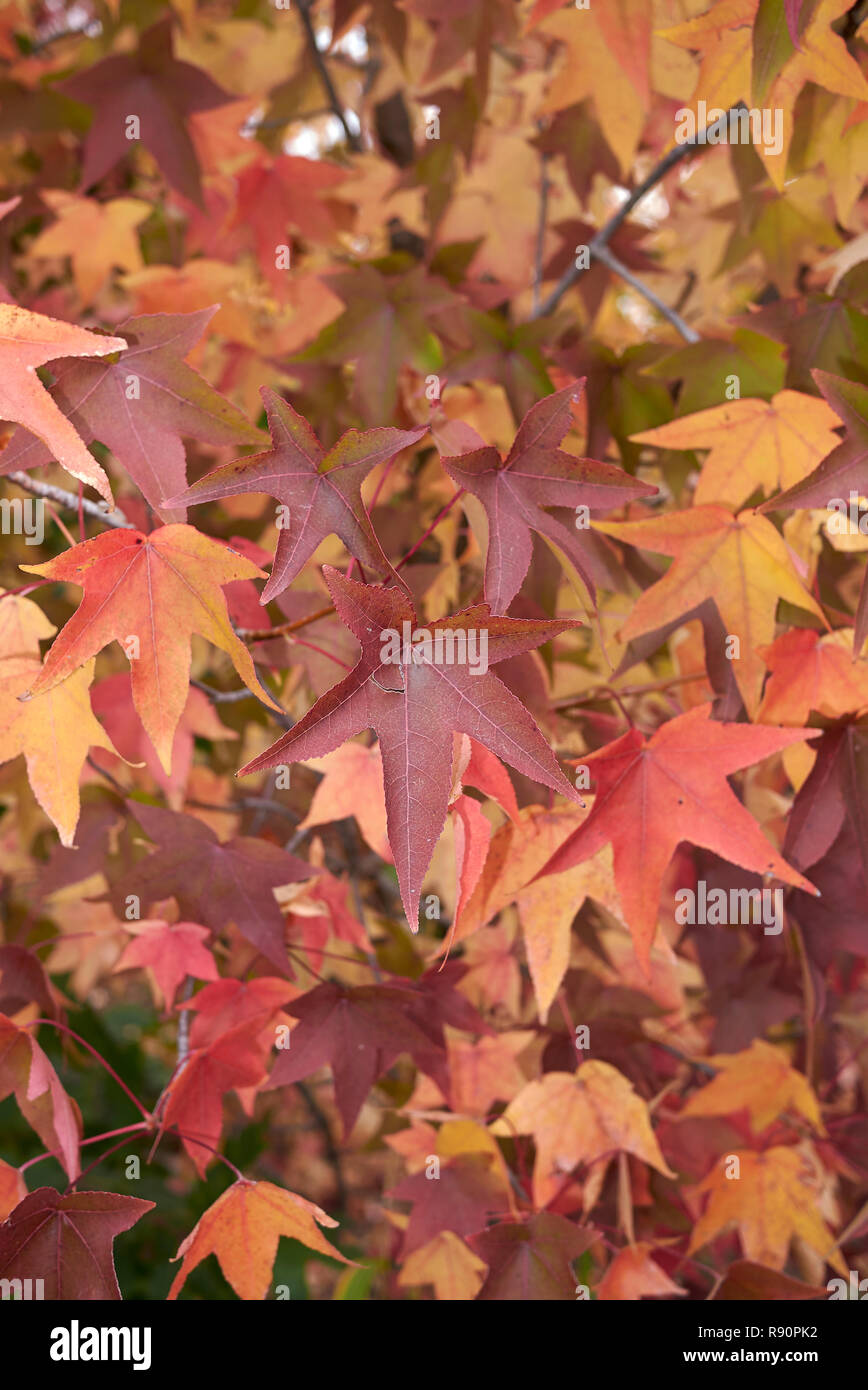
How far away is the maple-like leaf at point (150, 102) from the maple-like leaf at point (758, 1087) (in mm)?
1398

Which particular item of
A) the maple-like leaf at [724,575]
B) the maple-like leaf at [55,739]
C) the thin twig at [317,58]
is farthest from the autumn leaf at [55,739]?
the thin twig at [317,58]

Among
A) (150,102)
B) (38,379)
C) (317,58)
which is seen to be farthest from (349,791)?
(317,58)

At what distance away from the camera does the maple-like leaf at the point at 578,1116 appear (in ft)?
3.56

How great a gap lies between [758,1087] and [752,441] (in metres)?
0.86

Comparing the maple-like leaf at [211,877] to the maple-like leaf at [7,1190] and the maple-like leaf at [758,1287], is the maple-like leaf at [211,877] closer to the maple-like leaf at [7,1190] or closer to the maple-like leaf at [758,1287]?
the maple-like leaf at [7,1190]

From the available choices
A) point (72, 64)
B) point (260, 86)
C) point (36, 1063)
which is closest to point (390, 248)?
point (260, 86)

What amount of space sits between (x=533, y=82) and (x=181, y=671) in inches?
65.2

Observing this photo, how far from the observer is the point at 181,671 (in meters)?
0.76

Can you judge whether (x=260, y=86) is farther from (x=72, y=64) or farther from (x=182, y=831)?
(x=182, y=831)

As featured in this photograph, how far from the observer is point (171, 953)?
106 cm

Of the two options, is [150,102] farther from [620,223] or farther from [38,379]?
[38,379]

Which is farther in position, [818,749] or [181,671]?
[818,749]

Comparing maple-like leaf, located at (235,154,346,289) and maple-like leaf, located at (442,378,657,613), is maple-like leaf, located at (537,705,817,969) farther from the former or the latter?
maple-like leaf, located at (235,154,346,289)

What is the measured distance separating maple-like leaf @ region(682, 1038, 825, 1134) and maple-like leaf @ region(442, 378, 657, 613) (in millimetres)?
844
